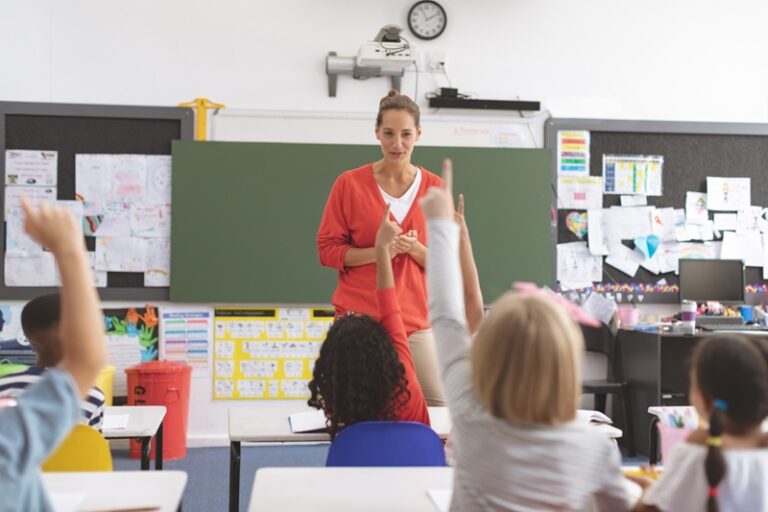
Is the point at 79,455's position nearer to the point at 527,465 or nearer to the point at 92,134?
the point at 527,465

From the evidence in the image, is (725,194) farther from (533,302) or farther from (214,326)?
(533,302)

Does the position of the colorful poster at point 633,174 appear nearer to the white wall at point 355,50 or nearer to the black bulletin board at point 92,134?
the white wall at point 355,50

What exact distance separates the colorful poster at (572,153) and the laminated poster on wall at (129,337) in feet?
9.39

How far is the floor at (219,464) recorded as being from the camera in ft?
12.5

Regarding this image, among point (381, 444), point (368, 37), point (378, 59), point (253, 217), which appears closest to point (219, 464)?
point (253, 217)

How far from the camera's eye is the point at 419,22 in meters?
5.23

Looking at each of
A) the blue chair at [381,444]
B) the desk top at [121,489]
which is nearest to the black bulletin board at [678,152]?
the blue chair at [381,444]

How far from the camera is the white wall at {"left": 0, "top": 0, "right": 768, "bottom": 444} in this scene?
198 inches

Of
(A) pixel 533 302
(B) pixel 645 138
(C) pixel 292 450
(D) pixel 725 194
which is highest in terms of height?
(B) pixel 645 138

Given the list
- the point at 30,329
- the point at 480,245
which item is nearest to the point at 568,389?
the point at 30,329

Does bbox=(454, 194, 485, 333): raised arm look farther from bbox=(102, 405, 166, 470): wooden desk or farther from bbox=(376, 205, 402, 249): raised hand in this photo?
bbox=(102, 405, 166, 470): wooden desk

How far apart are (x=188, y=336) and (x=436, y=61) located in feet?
7.95

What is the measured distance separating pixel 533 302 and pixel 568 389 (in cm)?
15

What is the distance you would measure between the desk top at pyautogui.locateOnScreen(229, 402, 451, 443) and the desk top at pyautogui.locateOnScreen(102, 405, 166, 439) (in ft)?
0.89
